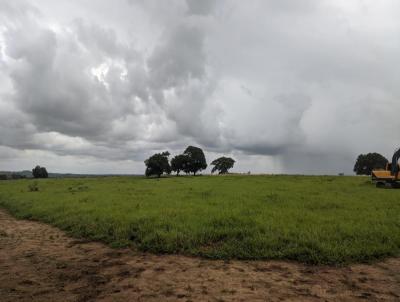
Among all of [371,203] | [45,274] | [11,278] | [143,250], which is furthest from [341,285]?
[371,203]

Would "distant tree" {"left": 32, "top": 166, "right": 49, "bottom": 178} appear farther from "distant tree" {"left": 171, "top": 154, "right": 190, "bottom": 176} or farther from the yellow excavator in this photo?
the yellow excavator

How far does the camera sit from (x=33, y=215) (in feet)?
52.2

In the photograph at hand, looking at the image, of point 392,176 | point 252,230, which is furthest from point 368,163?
point 252,230

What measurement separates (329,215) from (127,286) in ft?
30.7

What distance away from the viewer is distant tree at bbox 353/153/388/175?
6638 centimetres

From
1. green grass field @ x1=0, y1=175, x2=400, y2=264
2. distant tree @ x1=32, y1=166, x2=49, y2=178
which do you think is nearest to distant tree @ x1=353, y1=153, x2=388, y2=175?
Result: green grass field @ x1=0, y1=175, x2=400, y2=264

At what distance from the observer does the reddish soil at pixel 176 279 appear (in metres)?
5.42

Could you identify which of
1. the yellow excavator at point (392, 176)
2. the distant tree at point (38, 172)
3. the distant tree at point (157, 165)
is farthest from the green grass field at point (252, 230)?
the distant tree at point (38, 172)

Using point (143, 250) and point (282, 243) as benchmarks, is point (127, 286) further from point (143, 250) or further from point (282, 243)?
point (282, 243)

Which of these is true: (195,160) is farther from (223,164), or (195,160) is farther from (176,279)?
(176,279)

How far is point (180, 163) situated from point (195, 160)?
3950mm

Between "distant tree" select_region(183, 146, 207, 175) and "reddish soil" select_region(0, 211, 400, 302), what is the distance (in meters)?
66.2

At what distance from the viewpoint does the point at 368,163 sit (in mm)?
68375

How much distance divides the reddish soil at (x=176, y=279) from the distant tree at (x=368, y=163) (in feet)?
226
